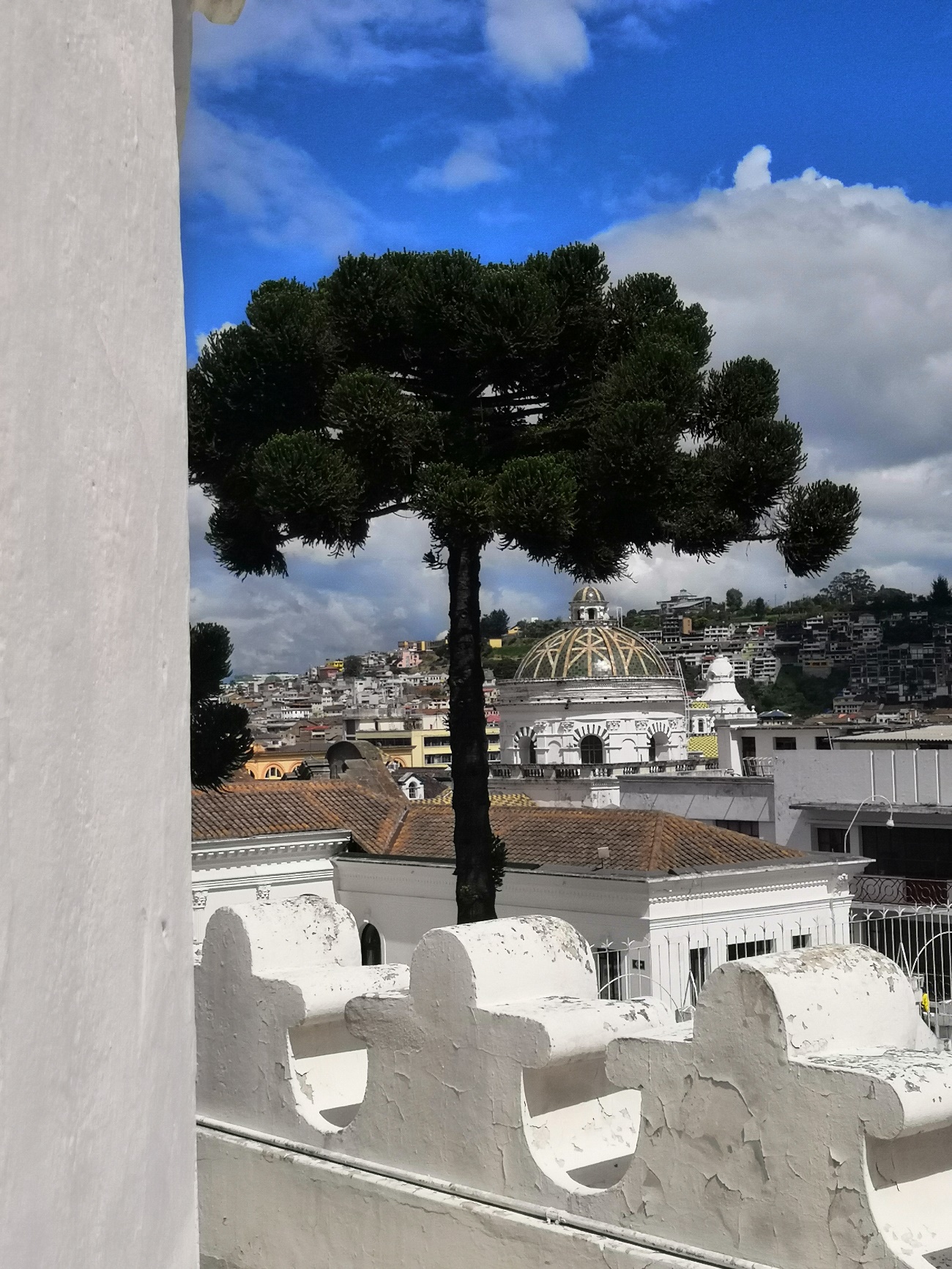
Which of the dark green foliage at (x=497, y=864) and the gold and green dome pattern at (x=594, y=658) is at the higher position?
the gold and green dome pattern at (x=594, y=658)

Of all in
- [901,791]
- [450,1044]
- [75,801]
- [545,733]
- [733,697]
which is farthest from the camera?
[733,697]

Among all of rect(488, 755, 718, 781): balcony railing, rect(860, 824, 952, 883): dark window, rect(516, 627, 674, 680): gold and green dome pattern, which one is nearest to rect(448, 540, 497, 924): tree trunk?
rect(860, 824, 952, 883): dark window

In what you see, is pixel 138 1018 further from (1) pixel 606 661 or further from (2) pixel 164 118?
(1) pixel 606 661

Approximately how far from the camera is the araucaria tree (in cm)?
A: 1218

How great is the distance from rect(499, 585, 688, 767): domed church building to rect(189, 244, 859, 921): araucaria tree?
33876mm

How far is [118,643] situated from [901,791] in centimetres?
2614

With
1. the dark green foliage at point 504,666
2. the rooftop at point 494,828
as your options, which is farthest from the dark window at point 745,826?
the dark green foliage at point 504,666

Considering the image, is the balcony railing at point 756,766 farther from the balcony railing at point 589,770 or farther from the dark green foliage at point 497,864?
the dark green foliage at point 497,864

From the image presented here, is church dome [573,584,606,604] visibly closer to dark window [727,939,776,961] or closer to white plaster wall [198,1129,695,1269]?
dark window [727,939,776,961]

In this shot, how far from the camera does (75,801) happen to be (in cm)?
150

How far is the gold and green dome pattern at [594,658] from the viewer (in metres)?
48.7

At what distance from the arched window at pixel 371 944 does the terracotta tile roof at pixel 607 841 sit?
4.46 ft

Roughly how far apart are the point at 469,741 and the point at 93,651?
11421mm

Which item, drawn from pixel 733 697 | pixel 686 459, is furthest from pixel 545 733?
pixel 686 459
